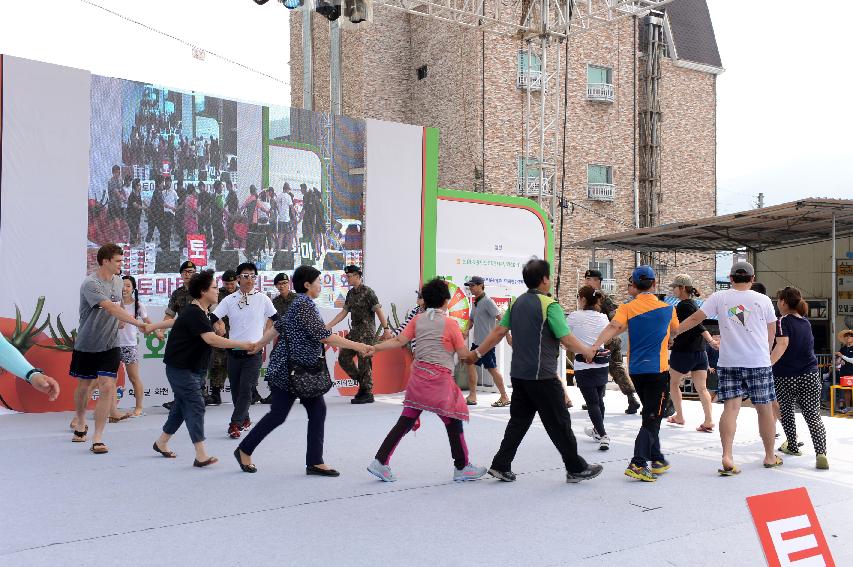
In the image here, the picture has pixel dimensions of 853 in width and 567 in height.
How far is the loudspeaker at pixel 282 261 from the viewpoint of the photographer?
12.6 m

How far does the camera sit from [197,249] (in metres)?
11.8

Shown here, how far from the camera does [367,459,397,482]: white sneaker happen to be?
666 cm

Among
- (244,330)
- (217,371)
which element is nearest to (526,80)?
(217,371)

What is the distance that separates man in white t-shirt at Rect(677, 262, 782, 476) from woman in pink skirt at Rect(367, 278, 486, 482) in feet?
6.92

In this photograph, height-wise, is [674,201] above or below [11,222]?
above

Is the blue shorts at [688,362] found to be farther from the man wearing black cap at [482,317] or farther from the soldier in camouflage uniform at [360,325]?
the soldier in camouflage uniform at [360,325]

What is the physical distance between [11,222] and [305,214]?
410 cm

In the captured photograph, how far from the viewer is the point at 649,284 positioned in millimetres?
7172

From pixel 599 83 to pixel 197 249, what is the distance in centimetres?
2336

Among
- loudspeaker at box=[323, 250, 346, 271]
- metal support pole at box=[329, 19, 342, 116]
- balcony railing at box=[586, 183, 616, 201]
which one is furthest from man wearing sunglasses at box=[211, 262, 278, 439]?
balcony railing at box=[586, 183, 616, 201]

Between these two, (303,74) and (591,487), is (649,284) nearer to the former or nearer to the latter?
(591,487)

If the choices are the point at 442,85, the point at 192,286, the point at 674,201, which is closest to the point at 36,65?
the point at 192,286

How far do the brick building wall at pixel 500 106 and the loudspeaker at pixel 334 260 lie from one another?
53.2ft

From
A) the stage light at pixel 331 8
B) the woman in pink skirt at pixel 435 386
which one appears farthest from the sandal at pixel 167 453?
the stage light at pixel 331 8
